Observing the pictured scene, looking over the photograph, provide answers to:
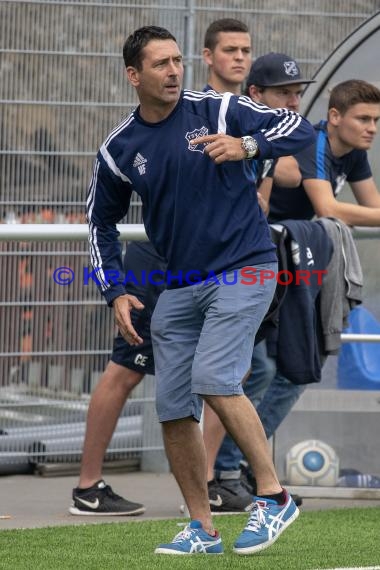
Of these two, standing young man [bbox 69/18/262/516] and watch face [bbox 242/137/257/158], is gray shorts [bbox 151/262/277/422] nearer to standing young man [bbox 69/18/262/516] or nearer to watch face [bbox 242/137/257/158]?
watch face [bbox 242/137/257/158]

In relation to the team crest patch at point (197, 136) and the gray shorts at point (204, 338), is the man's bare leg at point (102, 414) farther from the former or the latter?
the team crest patch at point (197, 136)

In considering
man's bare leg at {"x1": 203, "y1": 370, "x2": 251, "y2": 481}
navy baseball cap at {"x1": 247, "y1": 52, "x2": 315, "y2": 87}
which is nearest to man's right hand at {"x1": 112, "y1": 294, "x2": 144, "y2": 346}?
man's bare leg at {"x1": 203, "y1": 370, "x2": 251, "y2": 481}

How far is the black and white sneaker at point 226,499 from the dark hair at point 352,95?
1936 mm

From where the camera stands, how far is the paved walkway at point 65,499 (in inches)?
254

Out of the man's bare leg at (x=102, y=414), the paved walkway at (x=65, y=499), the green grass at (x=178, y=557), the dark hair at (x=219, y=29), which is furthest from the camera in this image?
the dark hair at (x=219, y=29)

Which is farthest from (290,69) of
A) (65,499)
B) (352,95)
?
(65,499)

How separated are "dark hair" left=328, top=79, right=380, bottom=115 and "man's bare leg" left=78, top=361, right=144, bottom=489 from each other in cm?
167

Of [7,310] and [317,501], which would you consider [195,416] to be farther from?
[7,310]

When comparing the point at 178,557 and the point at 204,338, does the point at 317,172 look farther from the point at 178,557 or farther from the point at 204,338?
the point at 178,557

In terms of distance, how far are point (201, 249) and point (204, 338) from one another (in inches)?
13.3

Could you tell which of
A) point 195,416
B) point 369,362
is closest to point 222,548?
point 195,416

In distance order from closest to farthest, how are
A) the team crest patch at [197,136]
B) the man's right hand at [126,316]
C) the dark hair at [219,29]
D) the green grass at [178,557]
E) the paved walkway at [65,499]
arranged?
the green grass at [178,557]
the team crest patch at [197,136]
the man's right hand at [126,316]
the paved walkway at [65,499]
the dark hair at [219,29]

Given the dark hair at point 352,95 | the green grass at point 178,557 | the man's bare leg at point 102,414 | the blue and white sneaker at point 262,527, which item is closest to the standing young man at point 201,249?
the blue and white sneaker at point 262,527

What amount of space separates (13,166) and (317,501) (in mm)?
2736
